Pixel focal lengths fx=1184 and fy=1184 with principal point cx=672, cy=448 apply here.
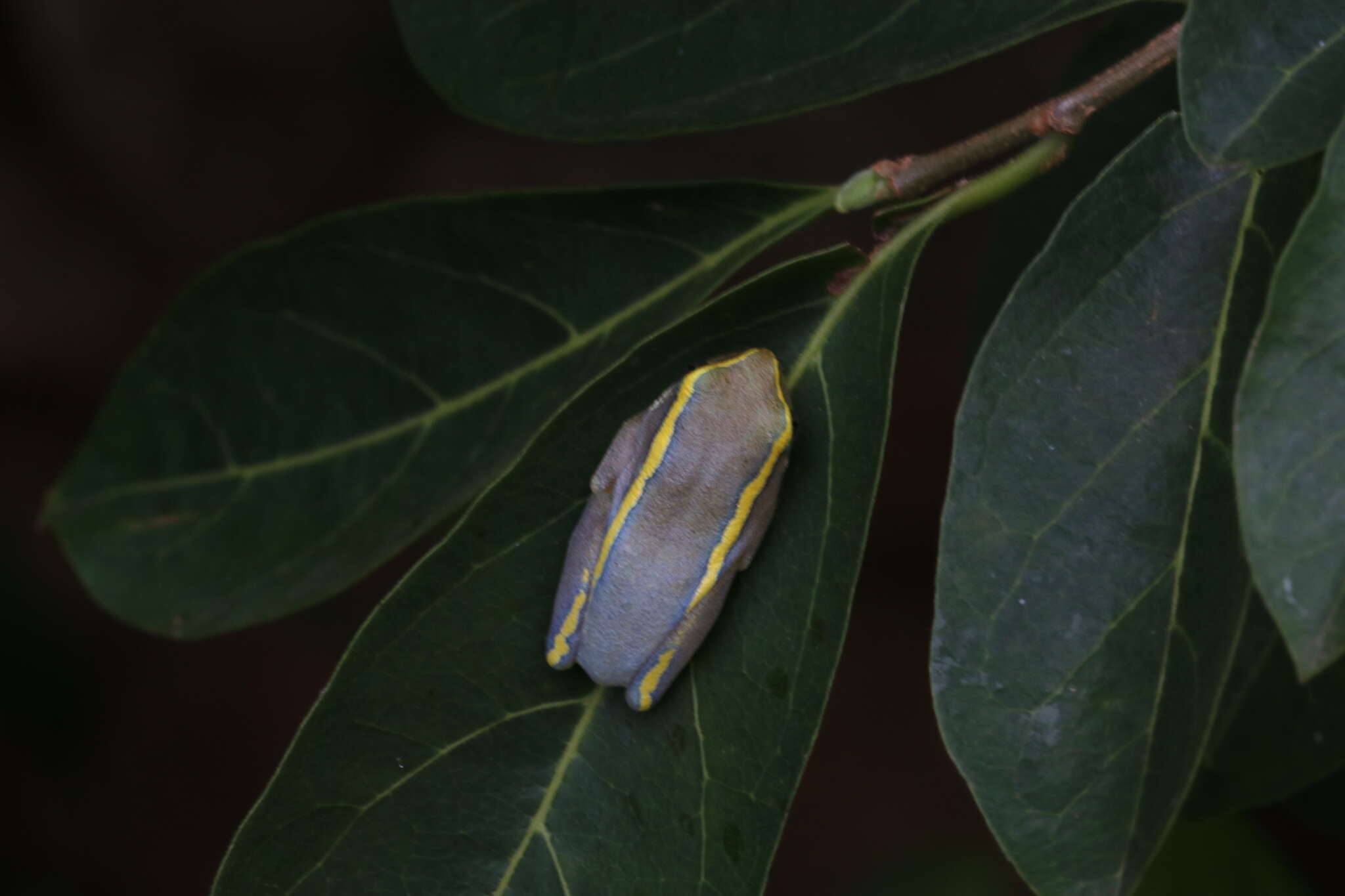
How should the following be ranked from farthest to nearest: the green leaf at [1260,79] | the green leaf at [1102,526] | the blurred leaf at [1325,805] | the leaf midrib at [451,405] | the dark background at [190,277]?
the dark background at [190,277] < the blurred leaf at [1325,805] < the leaf midrib at [451,405] < the green leaf at [1102,526] < the green leaf at [1260,79]

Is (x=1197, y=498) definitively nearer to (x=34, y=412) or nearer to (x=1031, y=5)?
(x=1031, y=5)

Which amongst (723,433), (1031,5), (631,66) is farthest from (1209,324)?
(631,66)

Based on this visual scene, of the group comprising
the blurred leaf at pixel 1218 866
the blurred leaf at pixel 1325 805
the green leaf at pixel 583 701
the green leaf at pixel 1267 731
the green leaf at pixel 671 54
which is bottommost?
the blurred leaf at pixel 1218 866

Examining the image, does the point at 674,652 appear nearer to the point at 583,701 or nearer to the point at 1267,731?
the point at 583,701

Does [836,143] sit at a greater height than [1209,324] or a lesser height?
lesser

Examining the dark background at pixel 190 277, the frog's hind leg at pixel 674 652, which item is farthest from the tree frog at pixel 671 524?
the dark background at pixel 190 277

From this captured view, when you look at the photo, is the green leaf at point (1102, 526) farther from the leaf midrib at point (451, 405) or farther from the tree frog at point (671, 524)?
the leaf midrib at point (451, 405)
